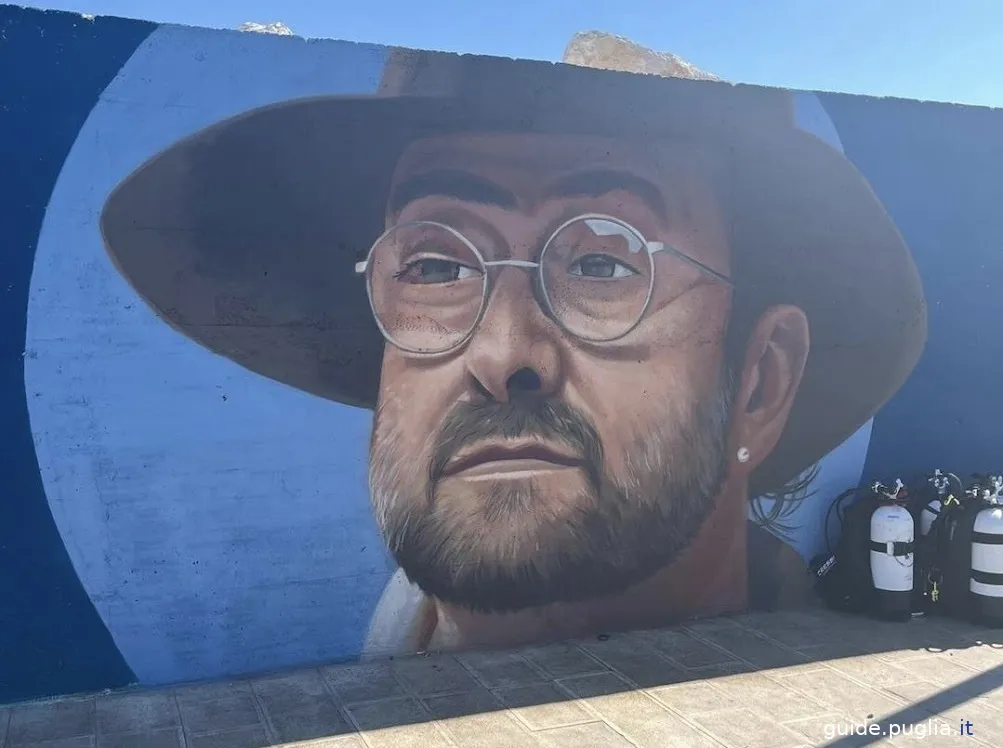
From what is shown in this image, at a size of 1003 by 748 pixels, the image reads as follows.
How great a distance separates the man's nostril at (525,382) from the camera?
5.37 meters

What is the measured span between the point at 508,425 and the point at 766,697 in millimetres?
2068

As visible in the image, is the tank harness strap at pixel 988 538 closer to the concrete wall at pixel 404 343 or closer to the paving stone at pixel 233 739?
the concrete wall at pixel 404 343

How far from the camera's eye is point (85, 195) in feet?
15.3

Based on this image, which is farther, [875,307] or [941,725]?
[875,307]

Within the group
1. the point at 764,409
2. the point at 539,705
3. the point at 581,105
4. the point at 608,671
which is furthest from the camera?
the point at 764,409

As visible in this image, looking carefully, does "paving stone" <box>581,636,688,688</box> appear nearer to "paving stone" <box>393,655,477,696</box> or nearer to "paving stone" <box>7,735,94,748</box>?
"paving stone" <box>393,655,477,696</box>

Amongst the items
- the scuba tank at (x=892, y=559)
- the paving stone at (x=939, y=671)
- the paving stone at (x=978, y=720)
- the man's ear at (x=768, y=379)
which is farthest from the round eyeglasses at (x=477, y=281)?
the paving stone at (x=978, y=720)

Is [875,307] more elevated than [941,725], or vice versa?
[875,307]

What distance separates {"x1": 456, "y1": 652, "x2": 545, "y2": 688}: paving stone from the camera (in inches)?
198

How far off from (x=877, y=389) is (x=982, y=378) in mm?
1010

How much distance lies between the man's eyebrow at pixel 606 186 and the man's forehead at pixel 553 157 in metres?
0.04

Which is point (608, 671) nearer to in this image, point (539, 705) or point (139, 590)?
point (539, 705)

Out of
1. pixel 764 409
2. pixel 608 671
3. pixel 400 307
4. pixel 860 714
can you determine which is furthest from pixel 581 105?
pixel 860 714

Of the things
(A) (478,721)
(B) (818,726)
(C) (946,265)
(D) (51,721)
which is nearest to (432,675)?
(A) (478,721)
